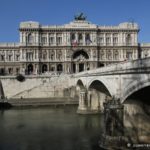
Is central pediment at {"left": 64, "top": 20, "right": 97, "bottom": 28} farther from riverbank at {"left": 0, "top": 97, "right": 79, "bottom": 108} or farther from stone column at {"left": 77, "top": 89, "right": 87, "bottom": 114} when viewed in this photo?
stone column at {"left": 77, "top": 89, "right": 87, "bottom": 114}

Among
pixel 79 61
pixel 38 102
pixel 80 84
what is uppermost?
pixel 79 61

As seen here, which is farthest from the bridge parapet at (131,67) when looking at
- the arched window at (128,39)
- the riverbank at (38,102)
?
the arched window at (128,39)

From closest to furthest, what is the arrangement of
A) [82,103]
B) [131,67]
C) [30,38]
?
[131,67] → [82,103] → [30,38]

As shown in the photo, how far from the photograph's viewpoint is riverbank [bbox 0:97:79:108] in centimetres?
7531

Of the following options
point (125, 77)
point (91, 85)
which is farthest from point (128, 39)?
point (125, 77)

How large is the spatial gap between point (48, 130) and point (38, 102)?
31718 millimetres

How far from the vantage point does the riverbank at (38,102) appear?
2965 inches

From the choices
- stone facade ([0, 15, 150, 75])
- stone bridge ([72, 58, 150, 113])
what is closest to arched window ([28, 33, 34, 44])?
stone facade ([0, 15, 150, 75])

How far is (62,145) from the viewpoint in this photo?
1430 inches

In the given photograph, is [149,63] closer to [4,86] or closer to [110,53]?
[4,86]

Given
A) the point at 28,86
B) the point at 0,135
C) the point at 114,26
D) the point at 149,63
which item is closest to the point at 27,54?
the point at 28,86

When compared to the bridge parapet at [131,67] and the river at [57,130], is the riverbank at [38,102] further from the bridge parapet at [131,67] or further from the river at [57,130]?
the bridge parapet at [131,67]

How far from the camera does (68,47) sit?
112 metres

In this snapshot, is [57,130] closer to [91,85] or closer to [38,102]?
[91,85]
